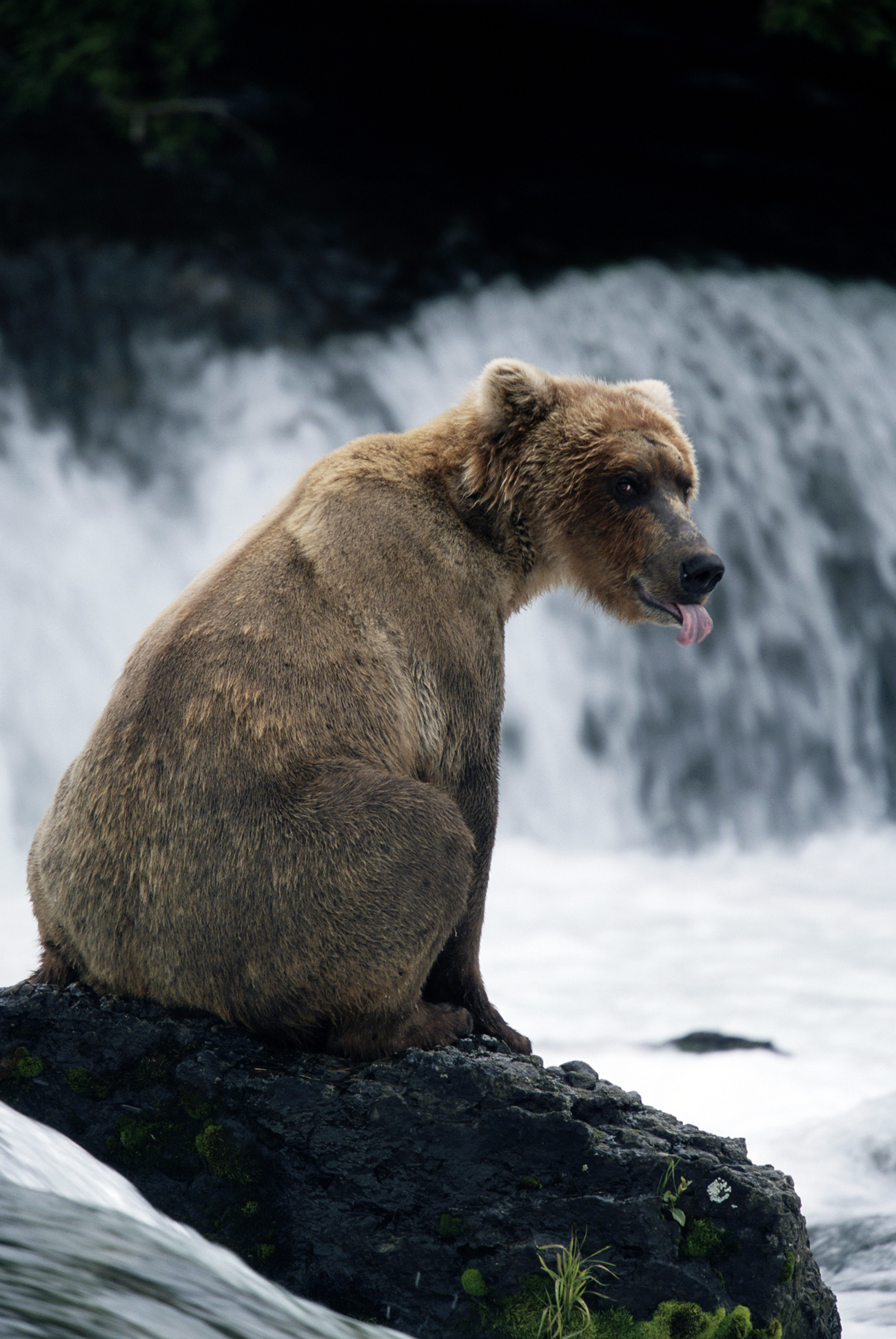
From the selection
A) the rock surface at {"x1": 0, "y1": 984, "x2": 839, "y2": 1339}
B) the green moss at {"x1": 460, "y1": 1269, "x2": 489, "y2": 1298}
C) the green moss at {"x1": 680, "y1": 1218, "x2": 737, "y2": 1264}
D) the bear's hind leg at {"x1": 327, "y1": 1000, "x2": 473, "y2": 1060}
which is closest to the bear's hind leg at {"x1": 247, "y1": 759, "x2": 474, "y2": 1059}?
the bear's hind leg at {"x1": 327, "y1": 1000, "x2": 473, "y2": 1060}

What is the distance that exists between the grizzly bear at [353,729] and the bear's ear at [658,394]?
307 millimetres

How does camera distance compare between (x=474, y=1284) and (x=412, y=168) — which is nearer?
(x=474, y=1284)

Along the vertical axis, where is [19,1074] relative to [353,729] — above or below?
below

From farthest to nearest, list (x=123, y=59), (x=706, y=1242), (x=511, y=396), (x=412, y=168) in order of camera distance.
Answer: (x=412, y=168)
(x=123, y=59)
(x=511, y=396)
(x=706, y=1242)

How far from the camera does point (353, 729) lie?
12.9ft

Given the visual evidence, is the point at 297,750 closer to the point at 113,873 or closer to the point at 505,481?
the point at 113,873

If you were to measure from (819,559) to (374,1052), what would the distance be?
28.6 ft

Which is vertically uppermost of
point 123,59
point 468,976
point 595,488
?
point 123,59

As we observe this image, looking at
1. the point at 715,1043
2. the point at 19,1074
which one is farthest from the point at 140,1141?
the point at 715,1043

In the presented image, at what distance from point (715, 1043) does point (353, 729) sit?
15.0 ft

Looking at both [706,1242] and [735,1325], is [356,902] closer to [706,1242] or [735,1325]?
[706,1242]

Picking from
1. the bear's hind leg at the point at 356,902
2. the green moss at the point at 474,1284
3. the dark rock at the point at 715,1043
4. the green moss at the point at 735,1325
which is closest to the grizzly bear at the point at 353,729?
the bear's hind leg at the point at 356,902

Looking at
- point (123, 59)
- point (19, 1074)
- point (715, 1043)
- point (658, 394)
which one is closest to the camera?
point (19, 1074)

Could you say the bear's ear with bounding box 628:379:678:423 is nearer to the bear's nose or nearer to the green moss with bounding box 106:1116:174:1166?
the bear's nose
